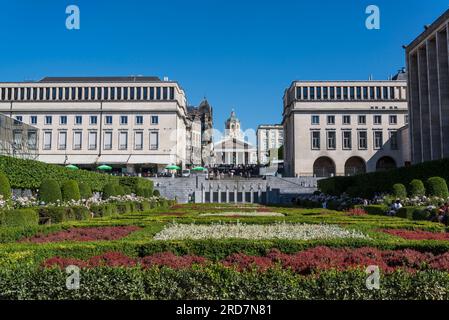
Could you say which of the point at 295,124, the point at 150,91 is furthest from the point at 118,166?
the point at 295,124

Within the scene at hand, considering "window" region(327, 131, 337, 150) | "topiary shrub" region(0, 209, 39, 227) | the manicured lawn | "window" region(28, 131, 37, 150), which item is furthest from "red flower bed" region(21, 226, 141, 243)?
"window" region(327, 131, 337, 150)

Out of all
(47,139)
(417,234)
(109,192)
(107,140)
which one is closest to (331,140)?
(107,140)

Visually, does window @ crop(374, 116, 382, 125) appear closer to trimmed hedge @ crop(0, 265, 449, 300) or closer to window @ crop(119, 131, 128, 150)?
window @ crop(119, 131, 128, 150)

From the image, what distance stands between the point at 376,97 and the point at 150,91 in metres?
36.6

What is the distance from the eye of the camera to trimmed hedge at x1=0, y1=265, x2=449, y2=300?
239 inches

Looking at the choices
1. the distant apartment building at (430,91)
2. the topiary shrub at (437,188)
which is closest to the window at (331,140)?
the distant apartment building at (430,91)

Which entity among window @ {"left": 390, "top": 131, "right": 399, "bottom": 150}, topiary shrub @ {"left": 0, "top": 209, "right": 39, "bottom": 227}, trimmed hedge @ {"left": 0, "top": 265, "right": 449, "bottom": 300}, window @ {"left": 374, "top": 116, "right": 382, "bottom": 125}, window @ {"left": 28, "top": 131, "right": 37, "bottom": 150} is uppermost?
window @ {"left": 374, "top": 116, "right": 382, "bottom": 125}

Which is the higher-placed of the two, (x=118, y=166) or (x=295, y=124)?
(x=295, y=124)

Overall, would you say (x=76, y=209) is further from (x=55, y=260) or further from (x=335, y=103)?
(x=335, y=103)

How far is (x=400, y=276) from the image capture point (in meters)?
6.24

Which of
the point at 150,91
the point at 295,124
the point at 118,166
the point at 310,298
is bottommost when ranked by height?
the point at 310,298

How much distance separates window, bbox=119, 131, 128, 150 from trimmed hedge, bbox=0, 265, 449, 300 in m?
70.6

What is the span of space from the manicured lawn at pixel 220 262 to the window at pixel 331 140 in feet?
203

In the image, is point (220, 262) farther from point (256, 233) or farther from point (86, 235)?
point (86, 235)
